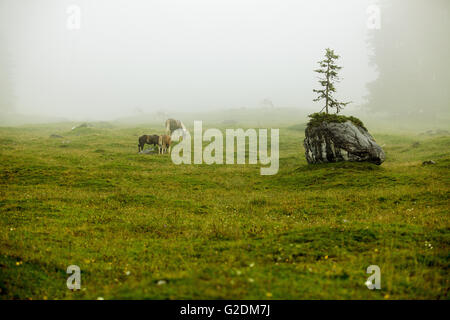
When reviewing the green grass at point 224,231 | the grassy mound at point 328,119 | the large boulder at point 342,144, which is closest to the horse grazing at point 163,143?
the green grass at point 224,231

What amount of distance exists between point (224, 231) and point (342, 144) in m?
16.7

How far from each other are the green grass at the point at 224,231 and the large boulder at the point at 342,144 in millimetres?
1264

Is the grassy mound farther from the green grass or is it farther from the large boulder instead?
the green grass

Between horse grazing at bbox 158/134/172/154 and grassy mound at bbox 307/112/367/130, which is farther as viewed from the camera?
horse grazing at bbox 158/134/172/154

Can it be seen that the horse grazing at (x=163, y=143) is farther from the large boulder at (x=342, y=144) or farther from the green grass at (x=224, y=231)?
the large boulder at (x=342, y=144)

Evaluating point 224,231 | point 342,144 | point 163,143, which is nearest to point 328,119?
point 342,144

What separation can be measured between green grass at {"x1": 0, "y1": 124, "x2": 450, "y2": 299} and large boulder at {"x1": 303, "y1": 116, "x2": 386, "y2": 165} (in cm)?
126

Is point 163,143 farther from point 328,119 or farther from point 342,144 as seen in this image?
point 342,144

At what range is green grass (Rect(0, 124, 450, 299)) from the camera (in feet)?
27.2

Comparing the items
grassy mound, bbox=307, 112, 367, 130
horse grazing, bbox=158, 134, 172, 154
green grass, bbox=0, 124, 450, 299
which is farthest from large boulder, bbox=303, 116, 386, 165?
horse grazing, bbox=158, 134, 172, 154

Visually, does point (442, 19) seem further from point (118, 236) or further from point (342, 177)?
point (118, 236)

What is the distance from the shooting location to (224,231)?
43.7 feet

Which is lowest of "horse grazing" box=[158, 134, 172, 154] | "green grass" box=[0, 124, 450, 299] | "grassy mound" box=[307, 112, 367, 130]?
"green grass" box=[0, 124, 450, 299]

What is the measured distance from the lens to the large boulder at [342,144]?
25.7 metres
